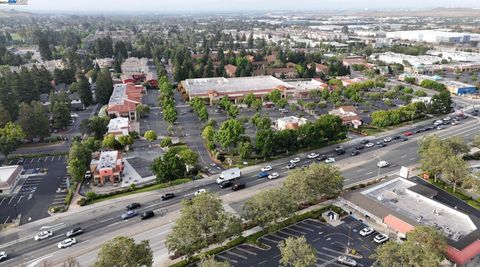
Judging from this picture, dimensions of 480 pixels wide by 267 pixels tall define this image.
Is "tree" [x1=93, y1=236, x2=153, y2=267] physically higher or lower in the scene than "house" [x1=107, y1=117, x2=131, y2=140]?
higher

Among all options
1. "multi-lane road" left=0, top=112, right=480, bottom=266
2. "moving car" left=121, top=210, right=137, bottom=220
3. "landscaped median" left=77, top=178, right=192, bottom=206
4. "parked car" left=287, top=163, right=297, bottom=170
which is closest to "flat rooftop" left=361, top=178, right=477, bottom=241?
"multi-lane road" left=0, top=112, right=480, bottom=266

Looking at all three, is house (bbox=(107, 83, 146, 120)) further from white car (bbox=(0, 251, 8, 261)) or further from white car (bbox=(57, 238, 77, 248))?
white car (bbox=(0, 251, 8, 261))

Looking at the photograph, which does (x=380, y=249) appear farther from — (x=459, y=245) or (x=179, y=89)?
(x=179, y=89)

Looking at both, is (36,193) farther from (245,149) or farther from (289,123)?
(289,123)

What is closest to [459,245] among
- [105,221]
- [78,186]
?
[105,221]

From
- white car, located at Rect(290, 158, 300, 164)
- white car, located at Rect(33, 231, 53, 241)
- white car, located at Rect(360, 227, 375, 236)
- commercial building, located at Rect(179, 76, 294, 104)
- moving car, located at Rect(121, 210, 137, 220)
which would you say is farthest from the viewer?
commercial building, located at Rect(179, 76, 294, 104)

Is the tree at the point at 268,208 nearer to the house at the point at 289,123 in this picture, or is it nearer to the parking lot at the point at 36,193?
the parking lot at the point at 36,193
